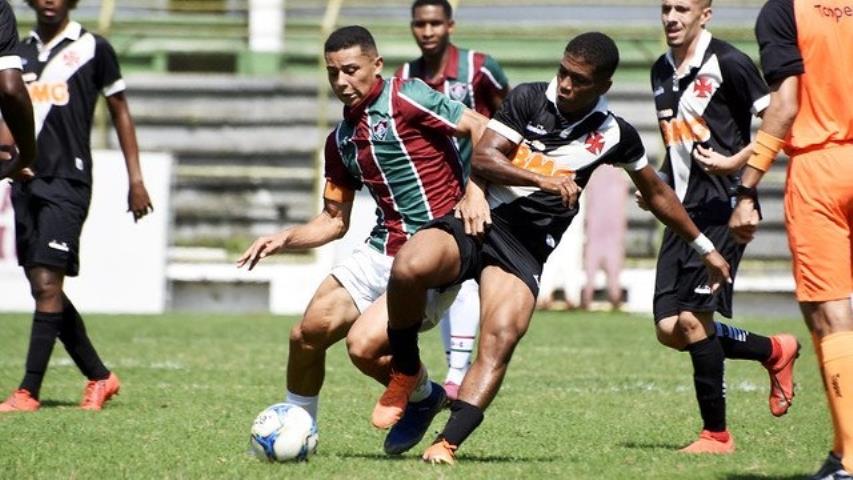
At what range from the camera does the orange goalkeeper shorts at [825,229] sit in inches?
250

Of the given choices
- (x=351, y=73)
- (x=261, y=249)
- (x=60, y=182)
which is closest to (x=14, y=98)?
(x=261, y=249)

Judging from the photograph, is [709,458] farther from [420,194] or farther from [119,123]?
[119,123]

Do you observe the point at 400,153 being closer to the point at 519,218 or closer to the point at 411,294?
the point at 519,218

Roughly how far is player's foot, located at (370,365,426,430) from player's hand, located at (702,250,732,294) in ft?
4.87

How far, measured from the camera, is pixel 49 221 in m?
9.53

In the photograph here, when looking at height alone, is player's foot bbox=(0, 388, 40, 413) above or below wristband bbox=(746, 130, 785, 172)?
below

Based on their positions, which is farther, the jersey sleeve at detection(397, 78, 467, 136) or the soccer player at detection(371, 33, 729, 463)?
the jersey sleeve at detection(397, 78, 467, 136)

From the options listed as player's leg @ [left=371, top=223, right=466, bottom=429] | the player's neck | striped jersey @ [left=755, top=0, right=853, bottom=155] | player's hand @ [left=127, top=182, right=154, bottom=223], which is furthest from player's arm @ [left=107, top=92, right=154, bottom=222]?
striped jersey @ [left=755, top=0, right=853, bottom=155]

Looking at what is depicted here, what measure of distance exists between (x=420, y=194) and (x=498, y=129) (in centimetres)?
81

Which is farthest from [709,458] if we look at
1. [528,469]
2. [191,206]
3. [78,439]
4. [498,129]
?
[191,206]

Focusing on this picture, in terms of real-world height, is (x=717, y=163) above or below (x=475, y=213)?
above

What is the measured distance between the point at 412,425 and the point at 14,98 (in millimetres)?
2455

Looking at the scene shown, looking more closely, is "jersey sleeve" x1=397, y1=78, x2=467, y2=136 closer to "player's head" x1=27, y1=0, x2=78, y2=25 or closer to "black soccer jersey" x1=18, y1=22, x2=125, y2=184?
"black soccer jersey" x1=18, y1=22, x2=125, y2=184

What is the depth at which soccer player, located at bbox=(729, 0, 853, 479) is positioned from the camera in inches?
250
